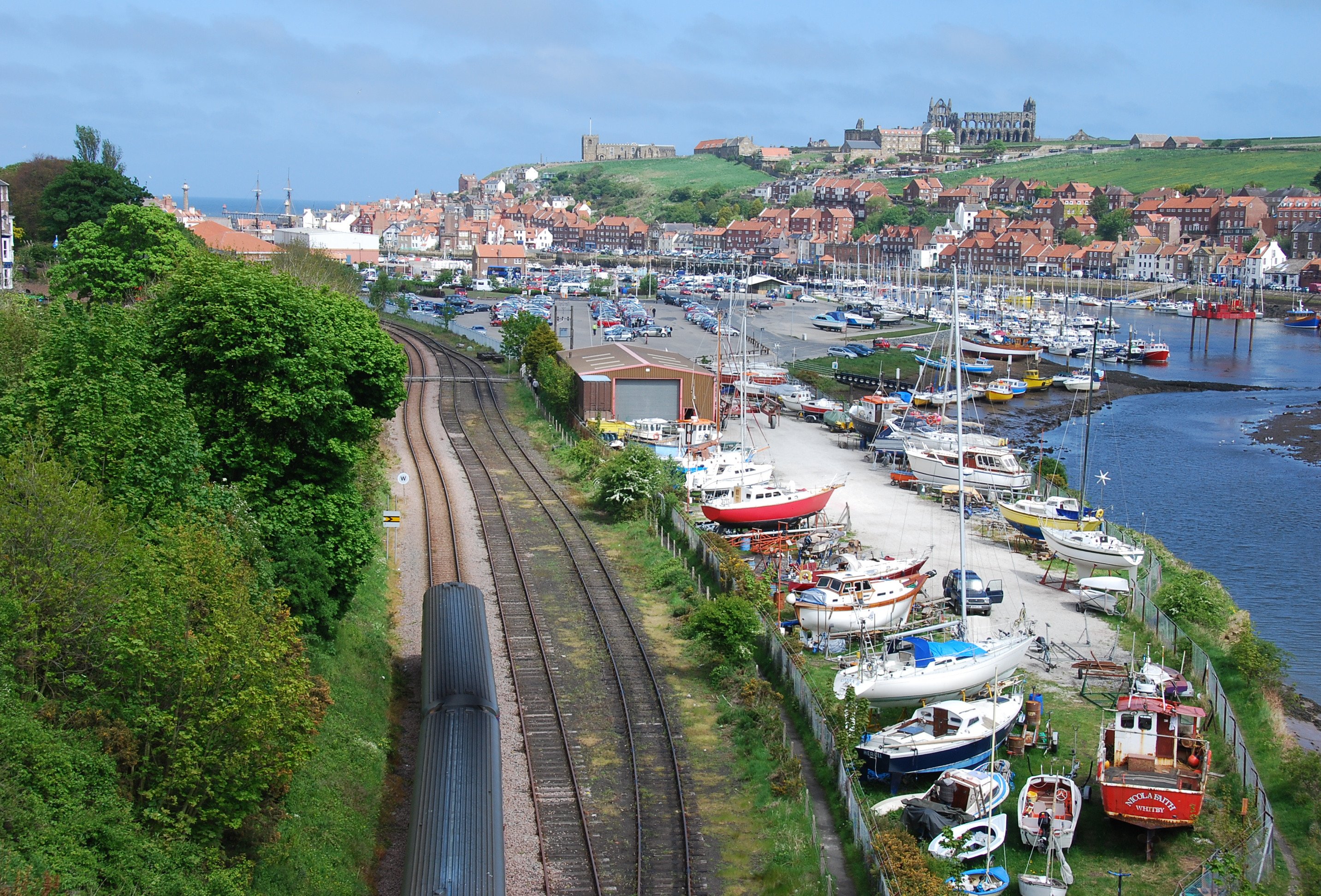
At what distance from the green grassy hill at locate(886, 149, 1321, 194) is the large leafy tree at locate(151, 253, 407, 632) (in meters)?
151

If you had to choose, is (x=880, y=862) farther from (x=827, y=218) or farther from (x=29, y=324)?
(x=827, y=218)

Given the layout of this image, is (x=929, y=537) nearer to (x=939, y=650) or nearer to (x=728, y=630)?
(x=939, y=650)

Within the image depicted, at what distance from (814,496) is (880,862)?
15.1 m

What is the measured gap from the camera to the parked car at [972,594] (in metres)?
21.3

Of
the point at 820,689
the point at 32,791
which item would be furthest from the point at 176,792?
the point at 820,689

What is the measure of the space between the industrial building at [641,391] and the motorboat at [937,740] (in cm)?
2031

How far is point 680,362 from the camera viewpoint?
38438 millimetres

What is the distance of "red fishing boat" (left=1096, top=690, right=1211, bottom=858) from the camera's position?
13.7 metres

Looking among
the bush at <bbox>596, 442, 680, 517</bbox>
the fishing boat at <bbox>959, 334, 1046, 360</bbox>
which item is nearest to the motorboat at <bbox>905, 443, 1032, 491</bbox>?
the bush at <bbox>596, 442, 680, 517</bbox>

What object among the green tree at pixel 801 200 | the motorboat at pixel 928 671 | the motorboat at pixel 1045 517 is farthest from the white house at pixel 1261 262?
the motorboat at pixel 928 671

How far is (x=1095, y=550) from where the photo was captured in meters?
23.8

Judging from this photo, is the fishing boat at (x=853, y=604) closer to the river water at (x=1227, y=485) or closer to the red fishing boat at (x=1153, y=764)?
the red fishing boat at (x=1153, y=764)

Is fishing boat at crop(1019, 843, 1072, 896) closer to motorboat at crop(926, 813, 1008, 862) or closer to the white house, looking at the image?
motorboat at crop(926, 813, 1008, 862)

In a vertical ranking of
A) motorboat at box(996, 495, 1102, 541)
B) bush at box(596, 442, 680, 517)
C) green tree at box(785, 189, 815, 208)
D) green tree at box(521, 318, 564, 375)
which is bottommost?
motorboat at box(996, 495, 1102, 541)
